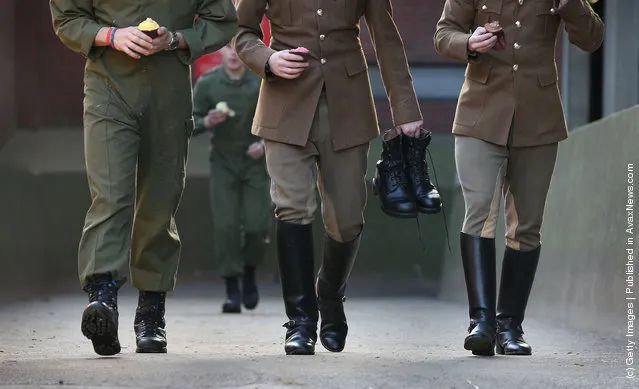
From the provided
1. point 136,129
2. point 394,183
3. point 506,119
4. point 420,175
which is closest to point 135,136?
point 136,129

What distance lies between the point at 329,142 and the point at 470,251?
2.75 ft

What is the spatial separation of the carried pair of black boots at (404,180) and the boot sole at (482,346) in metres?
0.62

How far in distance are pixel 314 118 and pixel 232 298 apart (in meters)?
5.39

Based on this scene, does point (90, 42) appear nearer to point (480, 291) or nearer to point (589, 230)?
point (480, 291)

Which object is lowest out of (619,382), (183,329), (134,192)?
(183,329)

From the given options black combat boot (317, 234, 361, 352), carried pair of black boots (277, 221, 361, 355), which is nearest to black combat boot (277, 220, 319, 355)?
carried pair of black boots (277, 221, 361, 355)

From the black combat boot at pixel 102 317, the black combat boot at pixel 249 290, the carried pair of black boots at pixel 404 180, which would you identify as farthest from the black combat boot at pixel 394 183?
the black combat boot at pixel 249 290

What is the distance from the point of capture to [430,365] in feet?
21.2

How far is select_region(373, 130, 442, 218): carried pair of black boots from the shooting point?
23.5 ft

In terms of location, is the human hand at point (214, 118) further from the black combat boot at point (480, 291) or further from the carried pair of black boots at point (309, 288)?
the black combat boot at point (480, 291)

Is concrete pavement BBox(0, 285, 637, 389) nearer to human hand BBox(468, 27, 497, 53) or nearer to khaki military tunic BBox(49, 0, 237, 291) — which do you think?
khaki military tunic BBox(49, 0, 237, 291)

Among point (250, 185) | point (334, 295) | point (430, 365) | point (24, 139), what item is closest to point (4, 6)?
point (24, 139)

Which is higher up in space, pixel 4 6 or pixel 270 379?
pixel 4 6

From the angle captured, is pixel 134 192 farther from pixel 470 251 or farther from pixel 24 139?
pixel 24 139
